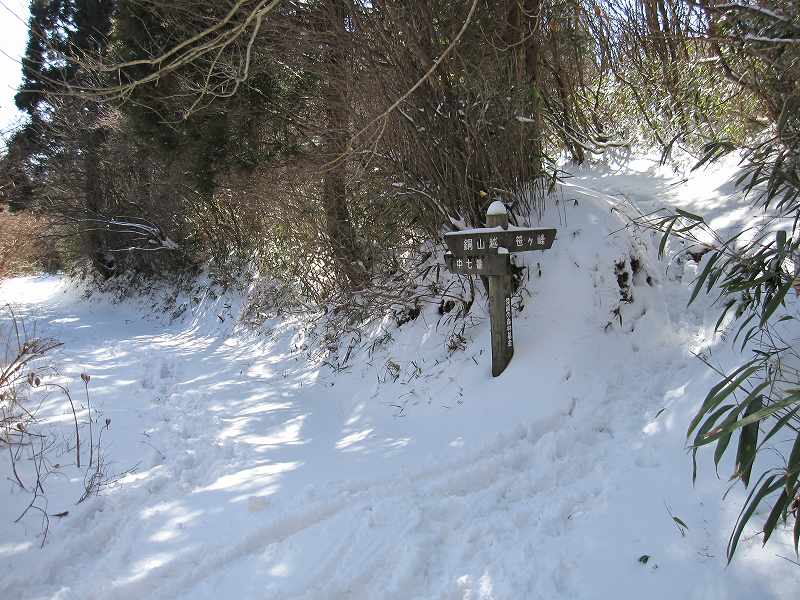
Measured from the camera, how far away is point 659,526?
2.29m

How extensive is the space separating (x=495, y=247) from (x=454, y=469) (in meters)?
1.61

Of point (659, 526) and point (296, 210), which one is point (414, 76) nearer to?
point (296, 210)

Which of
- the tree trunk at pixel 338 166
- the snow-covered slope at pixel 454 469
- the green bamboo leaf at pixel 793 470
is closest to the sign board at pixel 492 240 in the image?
the snow-covered slope at pixel 454 469

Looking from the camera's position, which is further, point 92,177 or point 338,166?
point 92,177

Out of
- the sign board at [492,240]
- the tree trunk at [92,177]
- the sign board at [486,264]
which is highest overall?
the tree trunk at [92,177]

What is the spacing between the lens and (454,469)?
3254 millimetres

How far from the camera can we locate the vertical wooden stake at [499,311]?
3906mm

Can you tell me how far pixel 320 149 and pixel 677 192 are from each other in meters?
4.51

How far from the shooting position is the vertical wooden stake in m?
3.91

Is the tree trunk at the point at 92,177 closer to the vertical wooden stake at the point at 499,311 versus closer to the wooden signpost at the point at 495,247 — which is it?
the wooden signpost at the point at 495,247

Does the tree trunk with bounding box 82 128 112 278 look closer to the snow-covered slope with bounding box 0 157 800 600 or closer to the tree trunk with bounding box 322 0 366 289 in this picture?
the tree trunk with bounding box 322 0 366 289

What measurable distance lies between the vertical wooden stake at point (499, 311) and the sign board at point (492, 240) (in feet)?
0.35

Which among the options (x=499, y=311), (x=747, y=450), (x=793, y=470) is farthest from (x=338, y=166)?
(x=793, y=470)

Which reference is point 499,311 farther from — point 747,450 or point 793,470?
point 793,470
